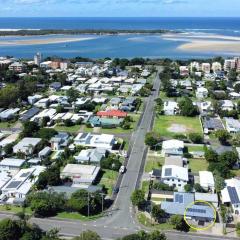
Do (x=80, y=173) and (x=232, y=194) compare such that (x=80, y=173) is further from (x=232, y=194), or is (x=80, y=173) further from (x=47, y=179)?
(x=232, y=194)

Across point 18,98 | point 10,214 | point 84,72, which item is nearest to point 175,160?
point 10,214

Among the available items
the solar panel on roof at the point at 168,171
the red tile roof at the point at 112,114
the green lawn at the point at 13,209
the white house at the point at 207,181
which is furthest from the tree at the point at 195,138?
the green lawn at the point at 13,209

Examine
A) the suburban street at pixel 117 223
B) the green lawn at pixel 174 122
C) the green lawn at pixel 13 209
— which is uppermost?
the green lawn at pixel 174 122

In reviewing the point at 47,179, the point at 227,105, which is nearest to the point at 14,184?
the point at 47,179

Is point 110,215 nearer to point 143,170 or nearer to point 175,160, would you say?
point 143,170

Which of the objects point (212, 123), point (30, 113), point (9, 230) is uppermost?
point (9, 230)

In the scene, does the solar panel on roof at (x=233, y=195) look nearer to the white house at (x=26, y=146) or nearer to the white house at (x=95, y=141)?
the white house at (x=95, y=141)

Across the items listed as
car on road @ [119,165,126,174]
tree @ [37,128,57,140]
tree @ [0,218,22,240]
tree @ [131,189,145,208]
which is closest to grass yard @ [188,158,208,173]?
car on road @ [119,165,126,174]
